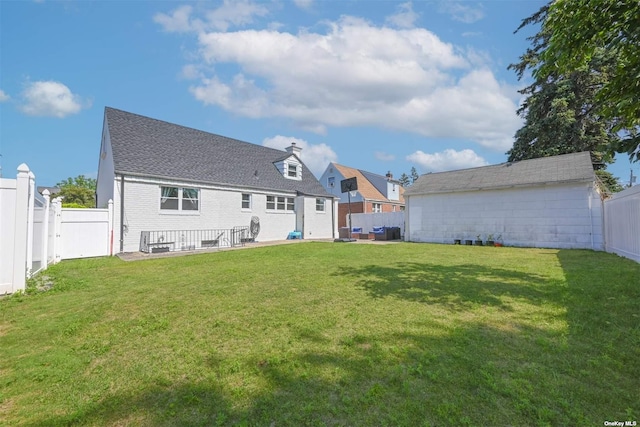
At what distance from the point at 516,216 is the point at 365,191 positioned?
1933 centimetres

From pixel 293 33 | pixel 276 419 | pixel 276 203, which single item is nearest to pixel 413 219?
pixel 276 203

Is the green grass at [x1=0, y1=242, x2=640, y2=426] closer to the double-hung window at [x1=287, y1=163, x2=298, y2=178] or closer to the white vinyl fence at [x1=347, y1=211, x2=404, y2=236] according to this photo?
the double-hung window at [x1=287, y1=163, x2=298, y2=178]

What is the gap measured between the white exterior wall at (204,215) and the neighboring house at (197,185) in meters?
0.04

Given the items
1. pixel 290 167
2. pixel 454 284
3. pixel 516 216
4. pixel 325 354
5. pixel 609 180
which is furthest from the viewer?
pixel 609 180

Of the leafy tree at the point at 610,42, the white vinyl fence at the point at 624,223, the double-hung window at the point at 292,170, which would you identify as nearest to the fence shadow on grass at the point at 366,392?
the leafy tree at the point at 610,42

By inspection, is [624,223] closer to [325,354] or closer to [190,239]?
[325,354]

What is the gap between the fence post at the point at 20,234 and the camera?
5672 millimetres

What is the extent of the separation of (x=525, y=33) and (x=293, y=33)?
69.1ft

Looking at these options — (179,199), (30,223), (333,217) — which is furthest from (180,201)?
(333,217)

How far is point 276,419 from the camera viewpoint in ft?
6.67

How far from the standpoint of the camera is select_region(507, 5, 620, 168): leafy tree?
19688 millimetres

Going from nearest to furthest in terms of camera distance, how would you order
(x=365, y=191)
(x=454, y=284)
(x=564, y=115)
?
(x=454, y=284), (x=564, y=115), (x=365, y=191)

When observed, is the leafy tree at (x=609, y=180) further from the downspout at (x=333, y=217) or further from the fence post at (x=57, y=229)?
the fence post at (x=57, y=229)

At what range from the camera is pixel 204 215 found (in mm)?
15289
